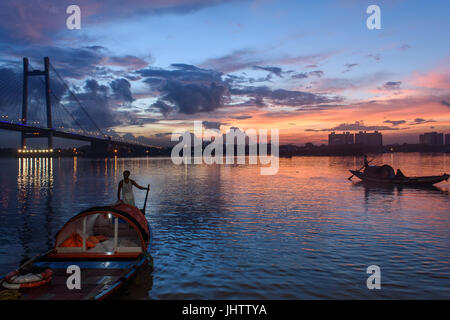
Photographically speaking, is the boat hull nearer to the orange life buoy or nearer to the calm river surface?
the orange life buoy

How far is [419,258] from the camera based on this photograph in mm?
11547

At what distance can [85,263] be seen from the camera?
31.0 feet

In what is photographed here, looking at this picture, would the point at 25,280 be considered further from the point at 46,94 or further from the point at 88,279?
the point at 46,94

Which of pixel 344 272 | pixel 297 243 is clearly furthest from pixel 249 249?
pixel 344 272

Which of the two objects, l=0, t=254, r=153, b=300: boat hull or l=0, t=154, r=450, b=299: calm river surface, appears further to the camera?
l=0, t=154, r=450, b=299: calm river surface

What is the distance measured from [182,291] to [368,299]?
466 cm

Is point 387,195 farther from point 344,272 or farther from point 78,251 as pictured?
point 78,251

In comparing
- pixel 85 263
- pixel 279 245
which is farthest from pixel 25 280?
pixel 279 245

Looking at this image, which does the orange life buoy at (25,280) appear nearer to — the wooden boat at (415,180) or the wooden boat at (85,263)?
the wooden boat at (85,263)

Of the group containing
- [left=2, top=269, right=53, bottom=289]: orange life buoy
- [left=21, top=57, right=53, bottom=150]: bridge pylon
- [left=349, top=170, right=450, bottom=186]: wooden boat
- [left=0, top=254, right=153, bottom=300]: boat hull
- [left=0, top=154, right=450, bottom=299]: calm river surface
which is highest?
[left=21, top=57, right=53, bottom=150]: bridge pylon

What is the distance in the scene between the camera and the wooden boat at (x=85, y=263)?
7688 mm

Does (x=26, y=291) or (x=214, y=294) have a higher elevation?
(x=26, y=291)

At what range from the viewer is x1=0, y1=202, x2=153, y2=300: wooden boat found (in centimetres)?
769

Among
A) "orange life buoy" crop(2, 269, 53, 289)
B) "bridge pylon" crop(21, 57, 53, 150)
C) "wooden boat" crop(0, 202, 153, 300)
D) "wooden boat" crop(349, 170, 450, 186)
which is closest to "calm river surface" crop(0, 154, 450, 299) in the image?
"wooden boat" crop(0, 202, 153, 300)
